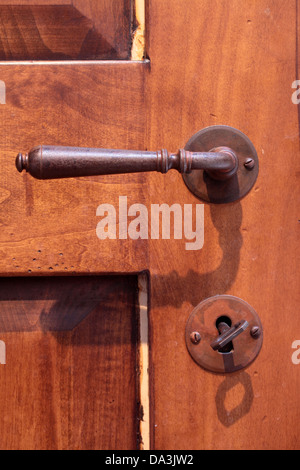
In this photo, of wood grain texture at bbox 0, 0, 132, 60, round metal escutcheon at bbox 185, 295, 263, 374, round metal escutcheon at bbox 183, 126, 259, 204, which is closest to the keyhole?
round metal escutcheon at bbox 185, 295, 263, 374

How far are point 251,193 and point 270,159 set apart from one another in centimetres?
4

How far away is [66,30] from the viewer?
0.42 metres

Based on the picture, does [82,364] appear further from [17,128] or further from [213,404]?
[17,128]

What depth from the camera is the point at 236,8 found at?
1.34ft

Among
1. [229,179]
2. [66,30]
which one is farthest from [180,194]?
[66,30]

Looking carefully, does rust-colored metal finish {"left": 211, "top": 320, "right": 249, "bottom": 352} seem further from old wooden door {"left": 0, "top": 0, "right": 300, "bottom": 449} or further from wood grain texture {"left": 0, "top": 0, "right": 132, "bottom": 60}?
wood grain texture {"left": 0, "top": 0, "right": 132, "bottom": 60}

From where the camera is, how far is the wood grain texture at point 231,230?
411 mm

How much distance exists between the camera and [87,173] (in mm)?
339

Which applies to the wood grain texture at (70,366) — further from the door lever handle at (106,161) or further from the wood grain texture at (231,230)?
the door lever handle at (106,161)

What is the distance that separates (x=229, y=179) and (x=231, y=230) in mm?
51

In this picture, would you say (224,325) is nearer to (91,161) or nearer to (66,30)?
(91,161)
